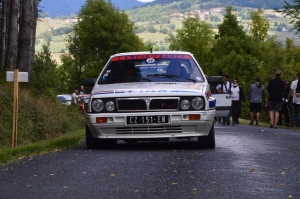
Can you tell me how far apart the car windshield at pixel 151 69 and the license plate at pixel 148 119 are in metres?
1.15

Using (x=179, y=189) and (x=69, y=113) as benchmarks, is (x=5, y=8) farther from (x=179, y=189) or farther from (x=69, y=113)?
(x=179, y=189)

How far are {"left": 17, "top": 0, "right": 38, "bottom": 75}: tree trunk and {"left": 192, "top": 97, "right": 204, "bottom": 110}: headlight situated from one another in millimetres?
11828

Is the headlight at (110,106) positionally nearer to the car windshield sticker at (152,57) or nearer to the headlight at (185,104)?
the headlight at (185,104)

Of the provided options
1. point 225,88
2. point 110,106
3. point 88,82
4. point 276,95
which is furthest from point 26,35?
point 110,106

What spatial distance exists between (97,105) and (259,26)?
96764 millimetres

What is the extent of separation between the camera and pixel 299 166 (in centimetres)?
993

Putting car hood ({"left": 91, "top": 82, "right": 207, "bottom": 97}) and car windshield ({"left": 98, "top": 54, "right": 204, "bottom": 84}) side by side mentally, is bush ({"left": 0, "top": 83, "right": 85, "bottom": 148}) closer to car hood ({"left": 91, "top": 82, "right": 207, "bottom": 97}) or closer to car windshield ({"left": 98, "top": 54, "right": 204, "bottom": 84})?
car windshield ({"left": 98, "top": 54, "right": 204, "bottom": 84})

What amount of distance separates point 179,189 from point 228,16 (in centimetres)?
7927

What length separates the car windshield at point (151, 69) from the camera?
13.3 metres

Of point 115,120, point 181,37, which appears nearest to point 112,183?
point 115,120

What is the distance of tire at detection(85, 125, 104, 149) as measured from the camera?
12.8 meters

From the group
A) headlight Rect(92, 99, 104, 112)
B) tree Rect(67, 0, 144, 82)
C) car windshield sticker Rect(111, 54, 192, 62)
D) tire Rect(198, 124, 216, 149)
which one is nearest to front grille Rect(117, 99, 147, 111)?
headlight Rect(92, 99, 104, 112)

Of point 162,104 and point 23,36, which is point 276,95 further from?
point 162,104

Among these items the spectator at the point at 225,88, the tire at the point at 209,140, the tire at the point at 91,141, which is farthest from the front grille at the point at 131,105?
the spectator at the point at 225,88
